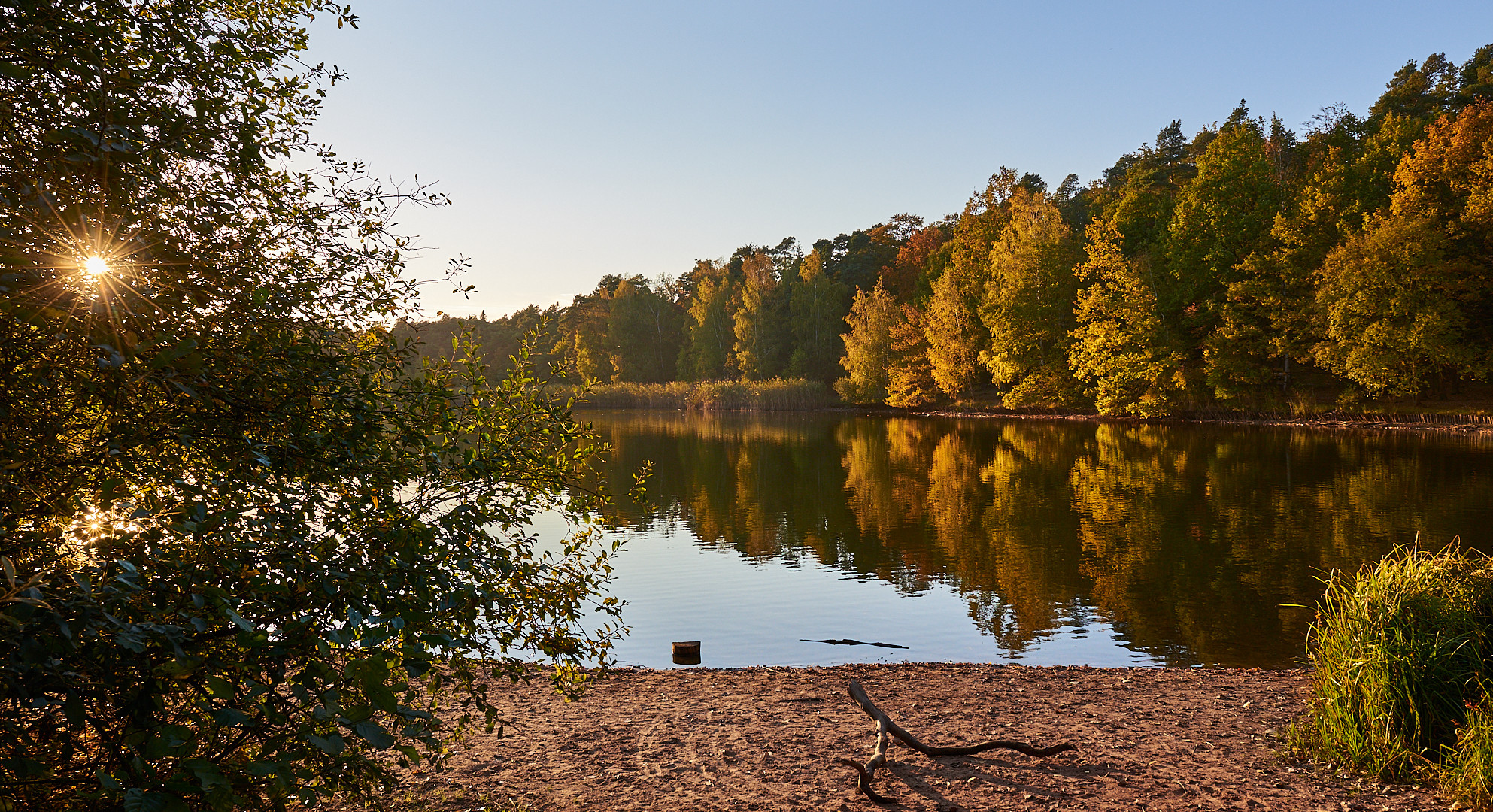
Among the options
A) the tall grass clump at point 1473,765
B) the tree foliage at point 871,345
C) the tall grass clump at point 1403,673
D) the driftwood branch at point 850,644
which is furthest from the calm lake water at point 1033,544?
the tree foliage at point 871,345

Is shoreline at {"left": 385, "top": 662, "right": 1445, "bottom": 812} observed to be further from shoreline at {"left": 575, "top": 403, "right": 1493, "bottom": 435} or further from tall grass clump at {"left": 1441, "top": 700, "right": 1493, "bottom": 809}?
shoreline at {"left": 575, "top": 403, "right": 1493, "bottom": 435}

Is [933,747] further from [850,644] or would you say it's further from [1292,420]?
[1292,420]

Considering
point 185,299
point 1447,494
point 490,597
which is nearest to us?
point 185,299

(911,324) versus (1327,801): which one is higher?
(911,324)

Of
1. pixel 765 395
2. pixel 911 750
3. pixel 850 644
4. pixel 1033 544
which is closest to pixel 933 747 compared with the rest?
pixel 911 750

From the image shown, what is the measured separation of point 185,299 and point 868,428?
4482cm

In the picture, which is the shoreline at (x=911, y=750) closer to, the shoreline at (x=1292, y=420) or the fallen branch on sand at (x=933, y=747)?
the fallen branch on sand at (x=933, y=747)

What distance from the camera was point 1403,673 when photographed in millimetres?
5566

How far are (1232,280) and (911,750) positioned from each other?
4449 cm

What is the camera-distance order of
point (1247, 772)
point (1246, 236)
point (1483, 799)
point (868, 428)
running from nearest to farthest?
1. point (1483, 799)
2. point (1247, 772)
3. point (1246, 236)
4. point (868, 428)

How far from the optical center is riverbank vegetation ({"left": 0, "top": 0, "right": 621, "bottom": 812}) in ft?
7.64

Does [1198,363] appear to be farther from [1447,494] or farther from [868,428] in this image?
[1447,494]

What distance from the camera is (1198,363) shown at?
43531 mm

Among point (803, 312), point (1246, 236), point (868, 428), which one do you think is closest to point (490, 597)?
point (868, 428)
